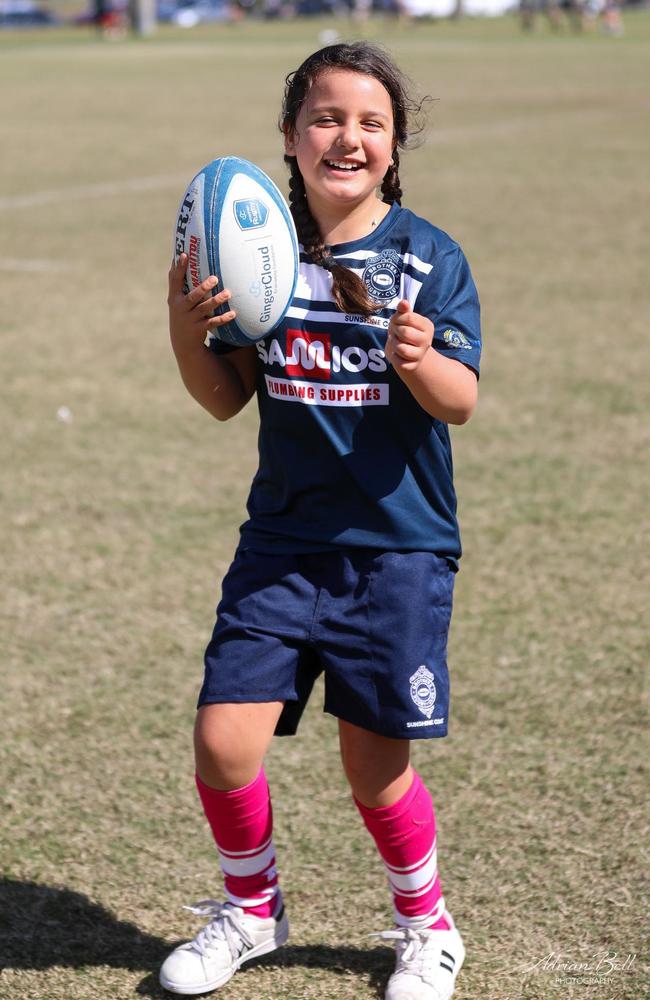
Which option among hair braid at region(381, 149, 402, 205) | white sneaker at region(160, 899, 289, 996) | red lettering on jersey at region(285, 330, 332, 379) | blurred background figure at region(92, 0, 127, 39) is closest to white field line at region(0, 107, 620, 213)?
hair braid at region(381, 149, 402, 205)

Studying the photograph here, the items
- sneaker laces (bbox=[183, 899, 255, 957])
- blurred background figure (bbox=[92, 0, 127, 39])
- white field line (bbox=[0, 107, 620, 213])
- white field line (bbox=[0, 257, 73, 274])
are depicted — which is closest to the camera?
sneaker laces (bbox=[183, 899, 255, 957])

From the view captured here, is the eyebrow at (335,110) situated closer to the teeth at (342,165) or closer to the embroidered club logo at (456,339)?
the teeth at (342,165)

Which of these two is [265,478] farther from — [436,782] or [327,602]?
[436,782]

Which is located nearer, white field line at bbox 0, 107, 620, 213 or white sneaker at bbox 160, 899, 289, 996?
white sneaker at bbox 160, 899, 289, 996

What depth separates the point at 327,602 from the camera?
2.82 metres

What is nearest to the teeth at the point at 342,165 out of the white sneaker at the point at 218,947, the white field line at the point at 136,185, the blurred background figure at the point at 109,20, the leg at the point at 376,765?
the leg at the point at 376,765

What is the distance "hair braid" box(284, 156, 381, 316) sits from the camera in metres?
2.76

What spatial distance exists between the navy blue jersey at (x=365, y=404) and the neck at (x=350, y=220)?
2cm

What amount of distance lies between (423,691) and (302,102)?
1.19 meters

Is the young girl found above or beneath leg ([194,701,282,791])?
above

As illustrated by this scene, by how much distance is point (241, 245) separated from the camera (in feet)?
9.37

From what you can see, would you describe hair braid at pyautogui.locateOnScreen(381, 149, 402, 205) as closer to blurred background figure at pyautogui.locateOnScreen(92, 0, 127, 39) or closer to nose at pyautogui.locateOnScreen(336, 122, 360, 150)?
nose at pyautogui.locateOnScreen(336, 122, 360, 150)

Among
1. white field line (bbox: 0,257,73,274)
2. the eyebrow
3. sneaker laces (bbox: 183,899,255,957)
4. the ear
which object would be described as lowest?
sneaker laces (bbox: 183,899,255,957)

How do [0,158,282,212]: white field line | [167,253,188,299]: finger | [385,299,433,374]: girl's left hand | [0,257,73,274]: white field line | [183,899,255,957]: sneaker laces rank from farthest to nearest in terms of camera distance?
[0,158,282,212]: white field line < [0,257,73,274]: white field line < [183,899,255,957]: sneaker laces < [167,253,188,299]: finger < [385,299,433,374]: girl's left hand
